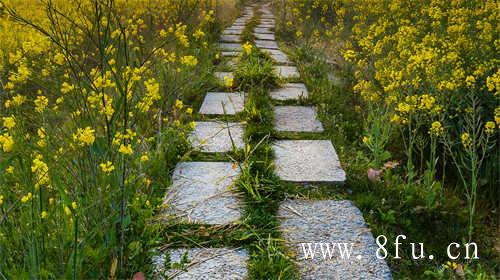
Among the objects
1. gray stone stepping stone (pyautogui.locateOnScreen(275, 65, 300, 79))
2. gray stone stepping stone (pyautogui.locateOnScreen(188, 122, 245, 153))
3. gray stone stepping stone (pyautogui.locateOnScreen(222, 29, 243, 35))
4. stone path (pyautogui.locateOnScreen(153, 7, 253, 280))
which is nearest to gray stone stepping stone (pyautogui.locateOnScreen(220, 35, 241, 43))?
gray stone stepping stone (pyautogui.locateOnScreen(222, 29, 243, 35))

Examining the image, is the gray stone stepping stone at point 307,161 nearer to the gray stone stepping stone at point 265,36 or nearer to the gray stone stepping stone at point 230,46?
Answer: the gray stone stepping stone at point 230,46

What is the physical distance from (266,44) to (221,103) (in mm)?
3262

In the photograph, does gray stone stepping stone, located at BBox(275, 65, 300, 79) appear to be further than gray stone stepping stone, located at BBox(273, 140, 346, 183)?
Yes

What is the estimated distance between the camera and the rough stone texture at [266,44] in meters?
6.40

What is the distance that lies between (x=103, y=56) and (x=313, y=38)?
4.99m

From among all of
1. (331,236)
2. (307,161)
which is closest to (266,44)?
(307,161)

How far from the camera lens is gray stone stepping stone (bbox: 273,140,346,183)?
260cm

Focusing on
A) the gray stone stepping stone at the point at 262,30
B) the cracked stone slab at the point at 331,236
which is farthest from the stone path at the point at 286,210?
the gray stone stepping stone at the point at 262,30

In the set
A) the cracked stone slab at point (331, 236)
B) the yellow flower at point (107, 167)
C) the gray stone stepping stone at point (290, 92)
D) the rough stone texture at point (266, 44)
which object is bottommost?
the rough stone texture at point (266, 44)

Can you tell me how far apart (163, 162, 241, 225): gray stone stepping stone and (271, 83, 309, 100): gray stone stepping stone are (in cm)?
139

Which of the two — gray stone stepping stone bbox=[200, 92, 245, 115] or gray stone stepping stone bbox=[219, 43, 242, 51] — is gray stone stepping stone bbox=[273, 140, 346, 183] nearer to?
gray stone stepping stone bbox=[200, 92, 245, 115]

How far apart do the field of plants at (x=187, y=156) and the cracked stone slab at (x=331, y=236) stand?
7 cm

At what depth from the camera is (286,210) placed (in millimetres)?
2311

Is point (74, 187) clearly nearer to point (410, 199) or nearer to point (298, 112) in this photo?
point (410, 199)
